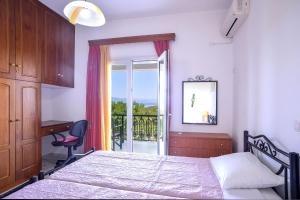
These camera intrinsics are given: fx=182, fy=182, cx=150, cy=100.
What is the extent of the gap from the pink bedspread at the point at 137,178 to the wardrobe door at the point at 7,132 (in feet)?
4.09

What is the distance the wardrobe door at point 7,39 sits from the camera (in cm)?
243

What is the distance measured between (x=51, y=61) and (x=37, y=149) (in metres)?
1.57

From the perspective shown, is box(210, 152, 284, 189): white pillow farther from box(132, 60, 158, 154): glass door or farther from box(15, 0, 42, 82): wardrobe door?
box(15, 0, 42, 82): wardrobe door

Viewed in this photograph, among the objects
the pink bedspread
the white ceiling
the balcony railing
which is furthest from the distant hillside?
the pink bedspread

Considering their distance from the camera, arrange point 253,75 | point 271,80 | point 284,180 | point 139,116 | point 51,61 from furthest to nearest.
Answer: point 139,116 < point 51,61 < point 253,75 < point 271,80 < point 284,180

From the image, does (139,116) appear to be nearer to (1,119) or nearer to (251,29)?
(1,119)

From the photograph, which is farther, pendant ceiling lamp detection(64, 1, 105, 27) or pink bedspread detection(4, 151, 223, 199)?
pendant ceiling lamp detection(64, 1, 105, 27)

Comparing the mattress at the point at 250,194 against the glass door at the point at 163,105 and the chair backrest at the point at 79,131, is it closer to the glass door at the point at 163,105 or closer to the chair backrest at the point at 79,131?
the glass door at the point at 163,105

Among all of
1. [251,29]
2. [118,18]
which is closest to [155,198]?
[251,29]

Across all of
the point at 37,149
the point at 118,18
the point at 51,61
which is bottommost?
the point at 37,149

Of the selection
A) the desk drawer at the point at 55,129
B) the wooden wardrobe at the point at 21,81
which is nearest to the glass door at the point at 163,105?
the desk drawer at the point at 55,129

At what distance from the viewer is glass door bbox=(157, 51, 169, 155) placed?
3.13m

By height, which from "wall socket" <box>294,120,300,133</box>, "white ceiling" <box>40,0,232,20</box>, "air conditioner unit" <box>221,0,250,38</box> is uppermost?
"white ceiling" <box>40,0,232,20</box>

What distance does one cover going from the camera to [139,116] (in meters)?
4.32
